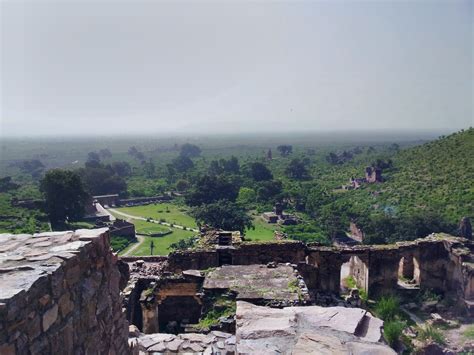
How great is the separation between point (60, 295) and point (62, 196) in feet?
118

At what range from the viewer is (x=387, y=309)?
14188 mm

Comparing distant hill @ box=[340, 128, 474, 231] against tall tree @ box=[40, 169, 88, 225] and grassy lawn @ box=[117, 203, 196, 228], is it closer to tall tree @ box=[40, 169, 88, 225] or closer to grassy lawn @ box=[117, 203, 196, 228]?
grassy lawn @ box=[117, 203, 196, 228]

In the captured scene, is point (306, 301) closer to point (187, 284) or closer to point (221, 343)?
point (221, 343)

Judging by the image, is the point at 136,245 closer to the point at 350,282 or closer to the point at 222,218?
the point at 222,218

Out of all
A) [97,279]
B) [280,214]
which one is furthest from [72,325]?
[280,214]

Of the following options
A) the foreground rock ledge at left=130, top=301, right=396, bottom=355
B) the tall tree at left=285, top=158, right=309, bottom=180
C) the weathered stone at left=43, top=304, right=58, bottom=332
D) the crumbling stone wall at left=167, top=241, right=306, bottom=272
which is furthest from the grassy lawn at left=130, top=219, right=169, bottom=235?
the tall tree at left=285, top=158, right=309, bottom=180

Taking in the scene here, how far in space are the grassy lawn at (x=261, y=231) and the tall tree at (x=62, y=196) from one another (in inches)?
612

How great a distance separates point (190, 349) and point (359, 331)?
296 centimetres

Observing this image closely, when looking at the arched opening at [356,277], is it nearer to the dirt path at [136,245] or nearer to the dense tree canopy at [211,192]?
the dirt path at [136,245]

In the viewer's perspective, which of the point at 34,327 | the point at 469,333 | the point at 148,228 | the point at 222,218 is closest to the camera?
the point at 34,327

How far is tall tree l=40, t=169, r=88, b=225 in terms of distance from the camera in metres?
36.6

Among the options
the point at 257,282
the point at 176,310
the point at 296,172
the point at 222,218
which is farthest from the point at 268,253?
the point at 296,172

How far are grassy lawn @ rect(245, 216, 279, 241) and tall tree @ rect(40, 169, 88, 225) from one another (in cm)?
1555

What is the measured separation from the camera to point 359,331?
12.5ft
